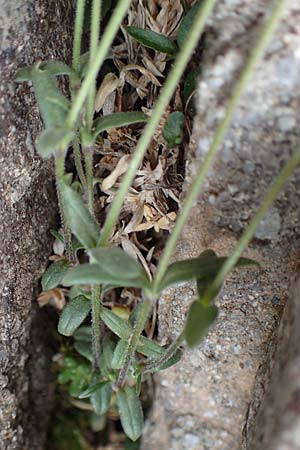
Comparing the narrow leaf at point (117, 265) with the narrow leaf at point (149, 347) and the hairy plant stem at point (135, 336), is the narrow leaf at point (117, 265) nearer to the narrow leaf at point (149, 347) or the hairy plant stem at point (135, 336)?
the hairy plant stem at point (135, 336)

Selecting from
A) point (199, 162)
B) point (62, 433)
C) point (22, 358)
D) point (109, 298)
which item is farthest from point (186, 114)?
point (62, 433)

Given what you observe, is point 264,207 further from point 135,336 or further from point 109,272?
point 135,336

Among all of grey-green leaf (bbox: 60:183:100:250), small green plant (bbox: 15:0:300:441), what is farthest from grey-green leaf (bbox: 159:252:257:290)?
grey-green leaf (bbox: 60:183:100:250)

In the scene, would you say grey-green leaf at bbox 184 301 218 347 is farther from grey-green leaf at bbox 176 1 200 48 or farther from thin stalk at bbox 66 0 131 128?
grey-green leaf at bbox 176 1 200 48

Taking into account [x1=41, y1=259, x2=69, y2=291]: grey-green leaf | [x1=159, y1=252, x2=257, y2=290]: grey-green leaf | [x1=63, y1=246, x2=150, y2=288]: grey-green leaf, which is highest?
[x1=63, y1=246, x2=150, y2=288]: grey-green leaf

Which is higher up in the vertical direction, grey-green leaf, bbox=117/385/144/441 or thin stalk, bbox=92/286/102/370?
thin stalk, bbox=92/286/102/370

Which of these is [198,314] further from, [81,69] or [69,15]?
[69,15]

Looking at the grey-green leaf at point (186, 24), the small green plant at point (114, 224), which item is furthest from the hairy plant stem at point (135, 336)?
the grey-green leaf at point (186, 24)
